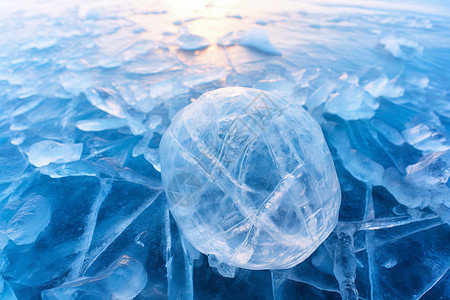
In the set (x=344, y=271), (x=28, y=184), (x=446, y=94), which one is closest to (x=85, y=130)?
(x=28, y=184)

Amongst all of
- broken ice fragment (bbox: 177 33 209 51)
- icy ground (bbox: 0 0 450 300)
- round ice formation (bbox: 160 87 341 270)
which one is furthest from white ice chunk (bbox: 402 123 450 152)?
broken ice fragment (bbox: 177 33 209 51)

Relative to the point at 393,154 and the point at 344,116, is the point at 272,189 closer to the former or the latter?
the point at 393,154

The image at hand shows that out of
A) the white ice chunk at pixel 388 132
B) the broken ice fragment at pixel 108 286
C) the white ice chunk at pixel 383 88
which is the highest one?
the white ice chunk at pixel 383 88

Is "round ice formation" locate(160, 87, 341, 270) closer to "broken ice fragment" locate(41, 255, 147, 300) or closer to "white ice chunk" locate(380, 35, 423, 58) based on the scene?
"broken ice fragment" locate(41, 255, 147, 300)

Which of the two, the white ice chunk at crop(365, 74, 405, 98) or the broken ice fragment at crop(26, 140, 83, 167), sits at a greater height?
the white ice chunk at crop(365, 74, 405, 98)

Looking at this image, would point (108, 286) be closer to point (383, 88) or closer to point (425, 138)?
point (425, 138)

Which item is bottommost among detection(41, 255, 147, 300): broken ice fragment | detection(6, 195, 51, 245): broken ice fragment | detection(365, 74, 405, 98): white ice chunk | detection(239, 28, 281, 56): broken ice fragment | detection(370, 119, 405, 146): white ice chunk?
detection(6, 195, 51, 245): broken ice fragment

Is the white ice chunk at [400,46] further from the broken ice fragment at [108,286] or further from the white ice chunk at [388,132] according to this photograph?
the broken ice fragment at [108,286]

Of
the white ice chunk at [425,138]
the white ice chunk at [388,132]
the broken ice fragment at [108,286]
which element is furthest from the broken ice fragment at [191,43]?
the broken ice fragment at [108,286]

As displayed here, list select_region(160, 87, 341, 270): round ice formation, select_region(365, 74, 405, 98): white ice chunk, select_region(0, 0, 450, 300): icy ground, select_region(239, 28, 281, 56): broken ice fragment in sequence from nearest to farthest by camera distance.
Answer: select_region(160, 87, 341, 270): round ice formation, select_region(0, 0, 450, 300): icy ground, select_region(365, 74, 405, 98): white ice chunk, select_region(239, 28, 281, 56): broken ice fragment
